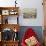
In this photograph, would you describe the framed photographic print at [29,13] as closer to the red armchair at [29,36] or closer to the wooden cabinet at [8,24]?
the wooden cabinet at [8,24]

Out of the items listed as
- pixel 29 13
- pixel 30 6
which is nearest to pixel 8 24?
pixel 29 13

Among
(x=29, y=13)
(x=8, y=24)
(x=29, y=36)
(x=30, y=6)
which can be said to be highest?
(x=30, y=6)

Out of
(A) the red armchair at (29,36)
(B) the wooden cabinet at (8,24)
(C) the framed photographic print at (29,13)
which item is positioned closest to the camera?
(A) the red armchair at (29,36)

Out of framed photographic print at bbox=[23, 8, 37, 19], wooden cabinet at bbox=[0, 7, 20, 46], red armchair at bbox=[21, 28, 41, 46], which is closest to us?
red armchair at bbox=[21, 28, 41, 46]

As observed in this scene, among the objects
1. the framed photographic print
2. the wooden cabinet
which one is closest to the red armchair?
the wooden cabinet

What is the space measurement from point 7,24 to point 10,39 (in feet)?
1.59

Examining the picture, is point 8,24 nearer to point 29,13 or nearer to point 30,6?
point 29,13

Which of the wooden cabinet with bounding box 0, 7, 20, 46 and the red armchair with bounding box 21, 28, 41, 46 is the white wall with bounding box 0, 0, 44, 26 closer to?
the wooden cabinet with bounding box 0, 7, 20, 46

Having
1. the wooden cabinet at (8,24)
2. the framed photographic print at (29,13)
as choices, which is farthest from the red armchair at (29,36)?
the framed photographic print at (29,13)

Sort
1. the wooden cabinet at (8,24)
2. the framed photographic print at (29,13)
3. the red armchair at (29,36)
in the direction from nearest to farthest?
the red armchair at (29,36) → the wooden cabinet at (8,24) → the framed photographic print at (29,13)

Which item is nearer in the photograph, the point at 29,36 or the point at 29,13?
the point at 29,36

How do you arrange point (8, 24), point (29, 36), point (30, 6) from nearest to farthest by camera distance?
point (29, 36)
point (8, 24)
point (30, 6)

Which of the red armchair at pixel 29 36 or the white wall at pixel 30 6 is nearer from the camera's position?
the red armchair at pixel 29 36

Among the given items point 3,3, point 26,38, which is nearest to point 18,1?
point 3,3
